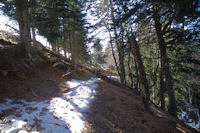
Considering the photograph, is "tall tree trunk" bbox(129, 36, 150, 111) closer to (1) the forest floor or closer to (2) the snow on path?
(1) the forest floor

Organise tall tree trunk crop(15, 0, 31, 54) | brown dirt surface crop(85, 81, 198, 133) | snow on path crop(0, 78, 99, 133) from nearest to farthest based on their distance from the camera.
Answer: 1. snow on path crop(0, 78, 99, 133)
2. brown dirt surface crop(85, 81, 198, 133)
3. tall tree trunk crop(15, 0, 31, 54)

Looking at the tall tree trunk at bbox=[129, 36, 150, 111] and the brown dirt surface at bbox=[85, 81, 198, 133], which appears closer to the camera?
the brown dirt surface at bbox=[85, 81, 198, 133]

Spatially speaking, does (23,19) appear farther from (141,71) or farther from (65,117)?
(141,71)

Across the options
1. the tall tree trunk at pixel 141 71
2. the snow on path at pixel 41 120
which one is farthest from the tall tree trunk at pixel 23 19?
the tall tree trunk at pixel 141 71

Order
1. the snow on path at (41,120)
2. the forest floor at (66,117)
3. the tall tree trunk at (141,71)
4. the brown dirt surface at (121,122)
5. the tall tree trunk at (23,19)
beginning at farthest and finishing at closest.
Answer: the tall tree trunk at (23,19) → the tall tree trunk at (141,71) → the brown dirt surface at (121,122) → the forest floor at (66,117) → the snow on path at (41,120)

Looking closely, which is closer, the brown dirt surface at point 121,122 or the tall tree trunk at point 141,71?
the brown dirt surface at point 121,122

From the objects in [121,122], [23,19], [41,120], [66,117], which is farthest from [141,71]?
[23,19]

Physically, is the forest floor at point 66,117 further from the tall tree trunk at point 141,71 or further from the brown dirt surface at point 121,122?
the tall tree trunk at point 141,71

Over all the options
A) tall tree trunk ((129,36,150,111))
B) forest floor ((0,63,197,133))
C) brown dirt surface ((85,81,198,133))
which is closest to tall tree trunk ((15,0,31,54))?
forest floor ((0,63,197,133))

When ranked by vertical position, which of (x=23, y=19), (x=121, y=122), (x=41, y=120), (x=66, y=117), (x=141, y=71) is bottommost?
(x=121, y=122)

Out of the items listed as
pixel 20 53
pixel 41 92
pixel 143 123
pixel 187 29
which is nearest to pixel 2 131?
pixel 41 92

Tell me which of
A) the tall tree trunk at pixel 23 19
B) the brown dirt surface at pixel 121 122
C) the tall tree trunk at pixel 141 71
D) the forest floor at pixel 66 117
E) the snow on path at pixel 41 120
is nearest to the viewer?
the snow on path at pixel 41 120

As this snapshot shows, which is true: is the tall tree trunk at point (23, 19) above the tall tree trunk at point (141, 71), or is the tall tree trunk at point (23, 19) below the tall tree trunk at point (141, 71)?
above

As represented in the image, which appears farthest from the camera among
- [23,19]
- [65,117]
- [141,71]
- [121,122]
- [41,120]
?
[23,19]
